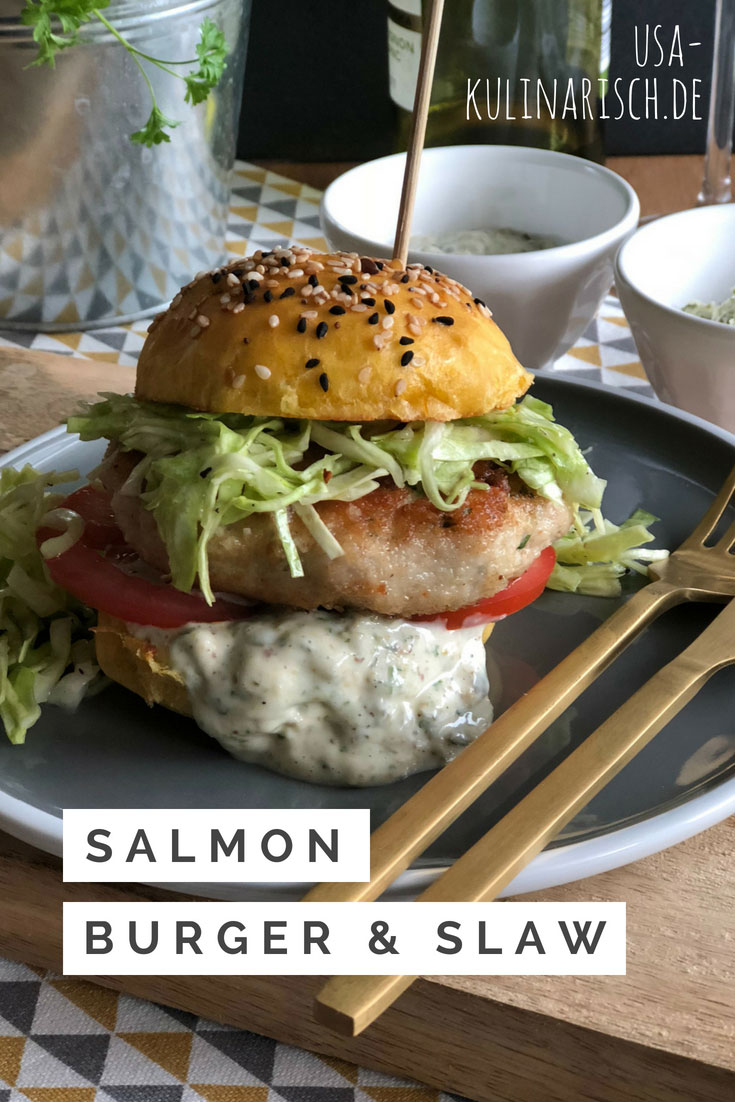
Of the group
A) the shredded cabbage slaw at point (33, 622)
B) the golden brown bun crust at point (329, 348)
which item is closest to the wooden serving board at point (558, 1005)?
the shredded cabbage slaw at point (33, 622)

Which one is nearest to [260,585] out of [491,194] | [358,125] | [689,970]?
[689,970]

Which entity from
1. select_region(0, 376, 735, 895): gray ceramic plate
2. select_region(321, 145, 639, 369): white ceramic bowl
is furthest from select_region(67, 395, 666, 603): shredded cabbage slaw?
select_region(321, 145, 639, 369): white ceramic bowl

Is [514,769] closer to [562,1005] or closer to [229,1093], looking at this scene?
[562,1005]

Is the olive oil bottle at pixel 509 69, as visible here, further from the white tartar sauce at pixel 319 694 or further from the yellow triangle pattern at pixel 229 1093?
the yellow triangle pattern at pixel 229 1093

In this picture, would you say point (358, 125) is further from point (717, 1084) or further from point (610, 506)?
point (717, 1084)

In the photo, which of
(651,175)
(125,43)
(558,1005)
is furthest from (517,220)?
(558,1005)

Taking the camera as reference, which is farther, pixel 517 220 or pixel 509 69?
pixel 509 69
